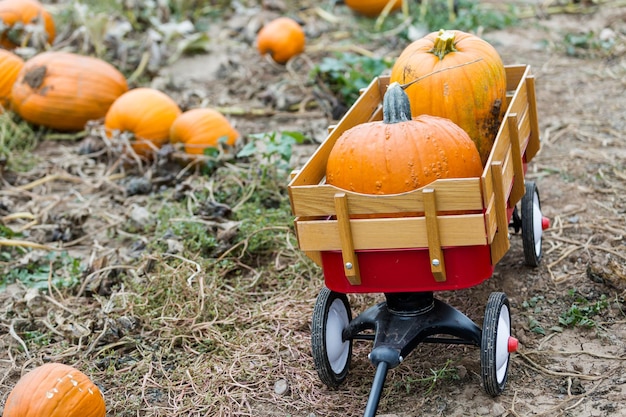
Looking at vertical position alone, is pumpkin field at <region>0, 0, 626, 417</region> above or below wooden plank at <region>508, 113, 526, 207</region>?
below

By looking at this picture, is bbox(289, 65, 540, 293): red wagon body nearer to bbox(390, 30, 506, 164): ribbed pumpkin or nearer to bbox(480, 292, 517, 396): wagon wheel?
bbox(480, 292, 517, 396): wagon wheel

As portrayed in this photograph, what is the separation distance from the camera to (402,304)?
10.4ft

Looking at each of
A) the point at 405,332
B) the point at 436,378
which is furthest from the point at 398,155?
the point at 436,378

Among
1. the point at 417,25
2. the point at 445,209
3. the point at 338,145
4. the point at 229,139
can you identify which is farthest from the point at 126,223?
the point at 417,25

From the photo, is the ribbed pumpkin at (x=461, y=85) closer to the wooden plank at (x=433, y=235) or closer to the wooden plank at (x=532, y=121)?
the wooden plank at (x=532, y=121)

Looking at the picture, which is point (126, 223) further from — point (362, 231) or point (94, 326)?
point (362, 231)

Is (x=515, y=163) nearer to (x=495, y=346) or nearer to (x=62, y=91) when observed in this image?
(x=495, y=346)

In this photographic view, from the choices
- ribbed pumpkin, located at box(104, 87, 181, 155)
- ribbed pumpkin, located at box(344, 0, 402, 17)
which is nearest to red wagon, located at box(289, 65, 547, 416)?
ribbed pumpkin, located at box(104, 87, 181, 155)

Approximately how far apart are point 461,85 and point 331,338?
1.20m

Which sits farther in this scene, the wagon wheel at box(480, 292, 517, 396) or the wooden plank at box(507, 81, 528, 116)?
the wooden plank at box(507, 81, 528, 116)

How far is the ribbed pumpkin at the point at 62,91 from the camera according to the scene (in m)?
6.20

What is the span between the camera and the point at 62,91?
620 cm

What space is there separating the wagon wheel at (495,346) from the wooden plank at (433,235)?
316 millimetres

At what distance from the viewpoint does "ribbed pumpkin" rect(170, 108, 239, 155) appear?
5.48 meters
